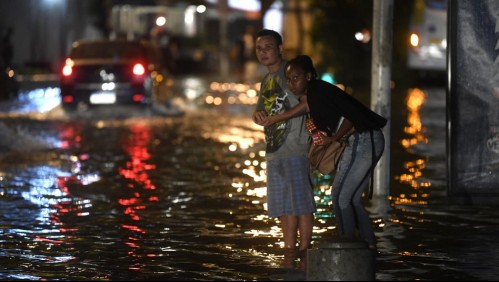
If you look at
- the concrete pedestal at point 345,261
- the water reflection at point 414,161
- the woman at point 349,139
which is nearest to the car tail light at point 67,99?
the water reflection at point 414,161

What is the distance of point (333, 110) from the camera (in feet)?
29.5

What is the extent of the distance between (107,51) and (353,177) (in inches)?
704

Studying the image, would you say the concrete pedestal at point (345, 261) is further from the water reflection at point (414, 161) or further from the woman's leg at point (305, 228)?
the water reflection at point (414, 161)

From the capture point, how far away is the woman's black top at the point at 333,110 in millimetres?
8953

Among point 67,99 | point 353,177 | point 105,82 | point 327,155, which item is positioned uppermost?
point 105,82

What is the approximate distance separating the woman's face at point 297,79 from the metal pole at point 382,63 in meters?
3.42

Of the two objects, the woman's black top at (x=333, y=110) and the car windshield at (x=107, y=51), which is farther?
the car windshield at (x=107, y=51)

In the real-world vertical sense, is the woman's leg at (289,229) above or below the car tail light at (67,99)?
below

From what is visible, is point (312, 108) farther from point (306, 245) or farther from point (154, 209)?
point (154, 209)

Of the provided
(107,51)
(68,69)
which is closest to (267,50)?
(68,69)

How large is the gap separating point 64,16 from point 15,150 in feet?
90.2

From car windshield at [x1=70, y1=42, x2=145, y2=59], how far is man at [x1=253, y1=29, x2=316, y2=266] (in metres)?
16.6

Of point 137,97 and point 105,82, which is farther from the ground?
point 105,82

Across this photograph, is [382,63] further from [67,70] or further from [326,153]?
[67,70]
